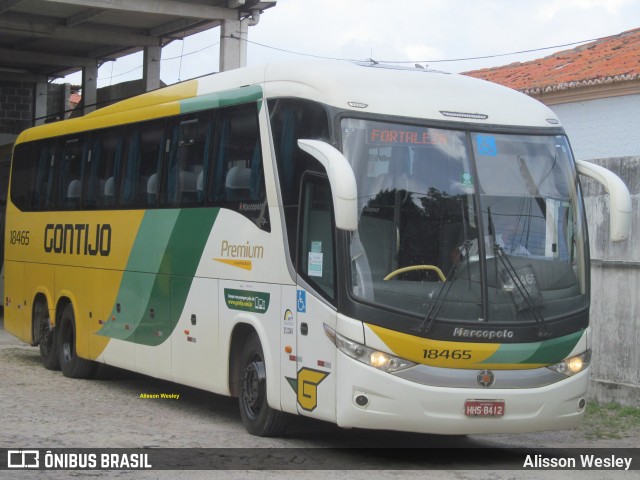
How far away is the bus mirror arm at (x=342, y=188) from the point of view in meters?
9.00

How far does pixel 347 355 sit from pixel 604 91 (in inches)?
548

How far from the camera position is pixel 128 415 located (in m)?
12.4

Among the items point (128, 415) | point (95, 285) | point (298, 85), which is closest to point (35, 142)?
point (95, 285)

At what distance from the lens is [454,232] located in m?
9.66

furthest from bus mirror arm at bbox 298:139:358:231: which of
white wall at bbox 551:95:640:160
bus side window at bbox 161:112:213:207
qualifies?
white wall at bbox 551:95:640:160

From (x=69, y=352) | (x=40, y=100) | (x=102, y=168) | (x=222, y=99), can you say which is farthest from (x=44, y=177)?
(x=40, y=100)

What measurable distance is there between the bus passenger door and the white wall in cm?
1227

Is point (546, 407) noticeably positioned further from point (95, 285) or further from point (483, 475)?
point (95, 285)

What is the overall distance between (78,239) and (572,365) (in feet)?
25.7

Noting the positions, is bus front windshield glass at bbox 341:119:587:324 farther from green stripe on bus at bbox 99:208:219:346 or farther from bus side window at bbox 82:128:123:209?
bus side window at bbox 82:128:123:209

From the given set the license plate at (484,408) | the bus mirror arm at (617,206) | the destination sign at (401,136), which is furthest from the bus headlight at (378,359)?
the bus mirror arm at (617,206)

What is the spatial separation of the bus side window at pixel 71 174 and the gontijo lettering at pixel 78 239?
334 mm

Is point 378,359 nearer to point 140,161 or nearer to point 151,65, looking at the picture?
point 140,161

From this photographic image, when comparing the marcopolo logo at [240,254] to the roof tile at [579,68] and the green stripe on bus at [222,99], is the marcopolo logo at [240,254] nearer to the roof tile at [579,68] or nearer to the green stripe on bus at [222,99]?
the green stripe on bus at [222,99]
